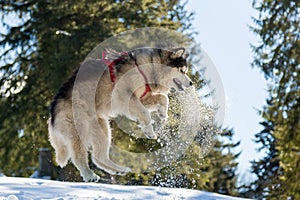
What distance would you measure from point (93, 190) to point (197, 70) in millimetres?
1821

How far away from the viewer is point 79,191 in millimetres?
6309

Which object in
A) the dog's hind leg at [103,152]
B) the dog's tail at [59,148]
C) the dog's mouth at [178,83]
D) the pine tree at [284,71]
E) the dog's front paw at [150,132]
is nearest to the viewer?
the dog's front paw at [150,132]

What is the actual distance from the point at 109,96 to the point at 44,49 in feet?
40.2

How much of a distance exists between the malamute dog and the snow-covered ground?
239mm

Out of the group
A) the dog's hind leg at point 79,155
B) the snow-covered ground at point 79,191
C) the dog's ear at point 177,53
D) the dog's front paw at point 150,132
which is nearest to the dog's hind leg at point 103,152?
the dog's hind leg at point 79,155

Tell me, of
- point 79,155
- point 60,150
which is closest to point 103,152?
point 79,155

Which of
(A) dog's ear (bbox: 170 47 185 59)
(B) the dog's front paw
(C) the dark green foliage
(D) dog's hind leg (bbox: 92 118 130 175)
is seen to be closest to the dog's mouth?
(A) dog's ear (bbox: 170 47 185 59)

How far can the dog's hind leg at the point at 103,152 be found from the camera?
21.0 ft

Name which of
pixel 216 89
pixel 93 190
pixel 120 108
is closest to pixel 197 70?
pixel 216 89

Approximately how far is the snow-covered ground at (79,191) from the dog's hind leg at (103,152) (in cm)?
25

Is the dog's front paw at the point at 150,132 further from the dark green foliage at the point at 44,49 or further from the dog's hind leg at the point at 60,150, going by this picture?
the dark green foliage at the point at 44,49

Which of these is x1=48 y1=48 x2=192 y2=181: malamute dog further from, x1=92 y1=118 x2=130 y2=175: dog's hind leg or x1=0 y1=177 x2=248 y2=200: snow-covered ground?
x1=0 y1=177 x2=248 y2=200: snow-covered ground

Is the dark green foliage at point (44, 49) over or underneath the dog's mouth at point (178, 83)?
over

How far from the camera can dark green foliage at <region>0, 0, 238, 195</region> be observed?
17047 mm
